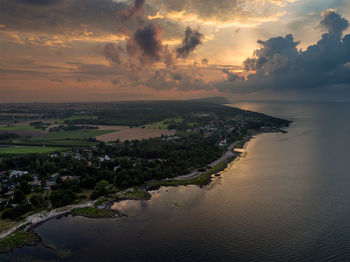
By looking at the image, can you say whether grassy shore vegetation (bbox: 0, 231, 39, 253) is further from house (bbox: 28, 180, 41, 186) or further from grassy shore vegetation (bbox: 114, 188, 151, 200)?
house (bbox: 28, 180, 41, 186)

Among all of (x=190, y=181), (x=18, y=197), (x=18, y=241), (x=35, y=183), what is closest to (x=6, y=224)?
(x=18, y=241)

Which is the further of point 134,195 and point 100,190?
point 134,195

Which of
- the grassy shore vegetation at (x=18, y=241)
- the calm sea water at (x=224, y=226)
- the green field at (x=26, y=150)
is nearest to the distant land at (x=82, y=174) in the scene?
the grassy shore vegetation at (x=18, y=241)

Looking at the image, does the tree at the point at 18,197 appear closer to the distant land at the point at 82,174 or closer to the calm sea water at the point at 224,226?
the distant land at the point at 82,174

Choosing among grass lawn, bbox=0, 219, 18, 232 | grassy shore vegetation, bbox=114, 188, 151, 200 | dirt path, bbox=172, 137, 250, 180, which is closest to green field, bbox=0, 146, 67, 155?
grassy shore vegetation, bbox=114, 188, 151, 200

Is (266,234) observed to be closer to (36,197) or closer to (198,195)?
(198,195)

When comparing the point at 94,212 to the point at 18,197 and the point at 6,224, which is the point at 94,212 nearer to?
the point at 6,224

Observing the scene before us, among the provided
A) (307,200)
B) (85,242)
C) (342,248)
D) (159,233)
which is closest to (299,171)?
(307,200)
